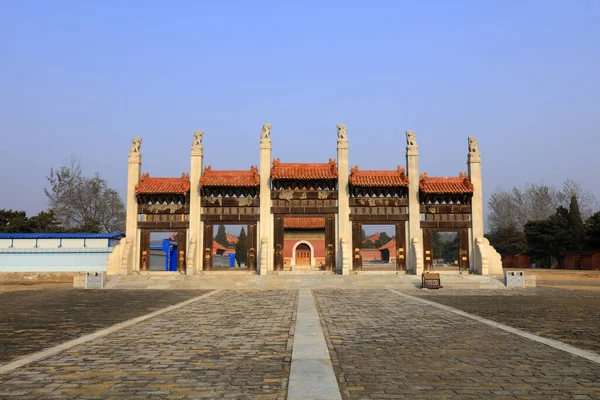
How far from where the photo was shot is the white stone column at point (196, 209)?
27719mm

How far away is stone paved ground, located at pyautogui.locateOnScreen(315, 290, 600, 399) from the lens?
520 cm

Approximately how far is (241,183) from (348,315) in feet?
55.0

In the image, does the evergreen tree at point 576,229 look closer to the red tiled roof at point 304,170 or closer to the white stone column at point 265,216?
the red tiled roof at point 304,170

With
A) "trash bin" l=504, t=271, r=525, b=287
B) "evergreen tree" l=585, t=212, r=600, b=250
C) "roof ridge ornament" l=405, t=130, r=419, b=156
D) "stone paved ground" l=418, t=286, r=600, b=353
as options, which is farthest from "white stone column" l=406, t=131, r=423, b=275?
"evergreen tree" l=585, t=212, r=600, b=250

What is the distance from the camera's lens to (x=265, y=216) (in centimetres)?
2798

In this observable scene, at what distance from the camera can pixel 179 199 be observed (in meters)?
28.7

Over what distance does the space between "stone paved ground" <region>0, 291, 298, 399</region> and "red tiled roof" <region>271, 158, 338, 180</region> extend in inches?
704

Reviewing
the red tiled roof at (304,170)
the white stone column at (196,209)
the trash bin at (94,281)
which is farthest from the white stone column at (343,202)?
the trash bin at (94,281)

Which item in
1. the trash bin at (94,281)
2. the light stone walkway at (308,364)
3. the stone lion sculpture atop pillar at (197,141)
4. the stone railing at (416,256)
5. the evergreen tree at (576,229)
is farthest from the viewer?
the evergreen tree at (576,229)

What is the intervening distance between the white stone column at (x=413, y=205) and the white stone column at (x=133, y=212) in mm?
15797

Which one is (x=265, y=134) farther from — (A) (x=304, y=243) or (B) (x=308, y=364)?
(B) (x=308, y=364)

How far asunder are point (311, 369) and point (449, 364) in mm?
1910

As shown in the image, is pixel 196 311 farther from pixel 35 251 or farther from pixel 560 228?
pixel 560 228

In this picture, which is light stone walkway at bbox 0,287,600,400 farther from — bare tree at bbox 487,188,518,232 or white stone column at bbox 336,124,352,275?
bare tree at bbox 487,188,518,232
